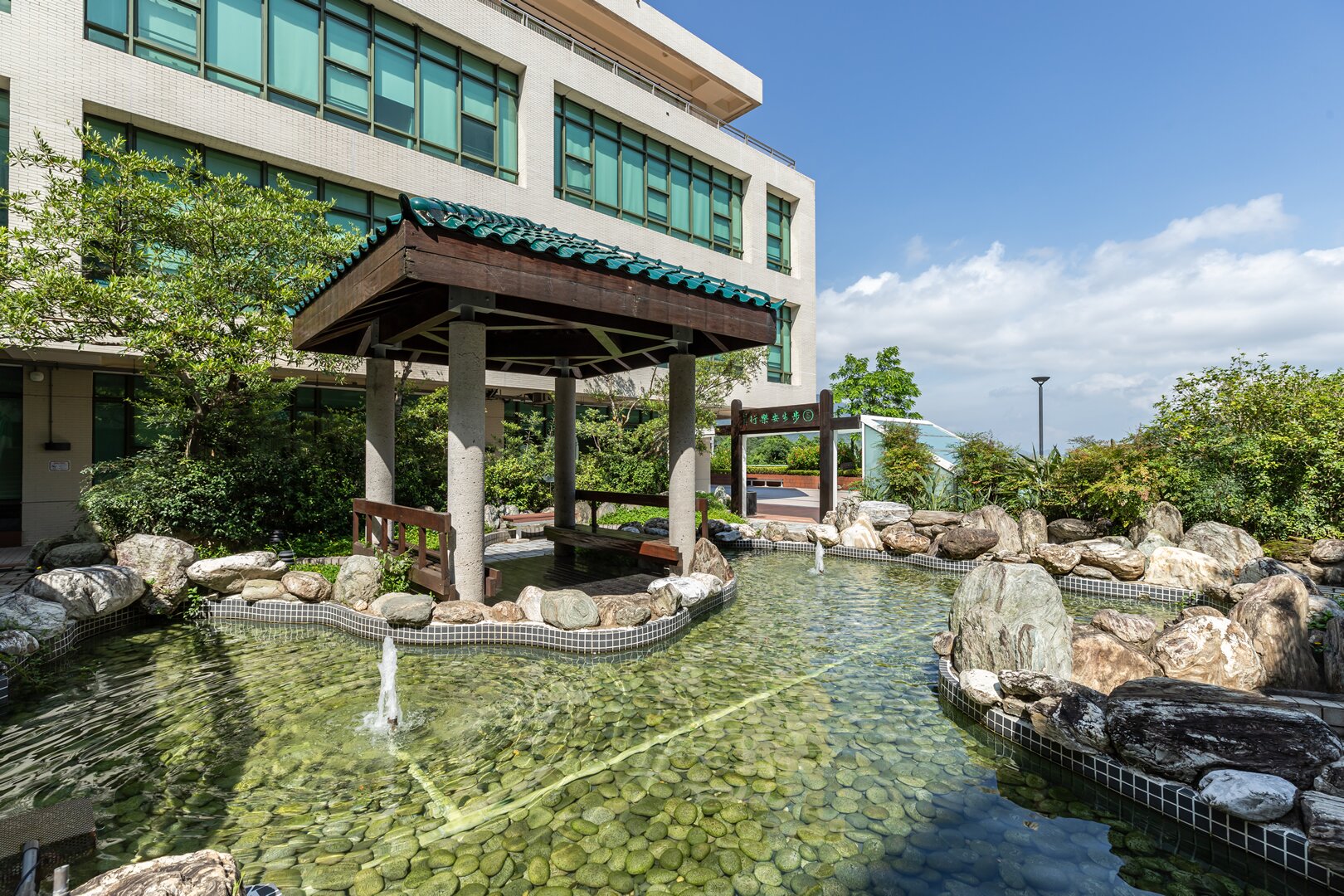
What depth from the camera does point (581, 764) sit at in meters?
4.16

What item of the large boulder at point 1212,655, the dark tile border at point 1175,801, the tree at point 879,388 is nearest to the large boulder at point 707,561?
the dark tile border at point 1175,801

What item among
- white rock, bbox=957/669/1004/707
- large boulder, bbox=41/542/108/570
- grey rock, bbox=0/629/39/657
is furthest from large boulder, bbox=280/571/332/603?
white rock, bbox=957/669/1004/707

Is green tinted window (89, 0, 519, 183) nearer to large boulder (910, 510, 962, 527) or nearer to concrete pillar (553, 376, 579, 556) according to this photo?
concrete pillar (553, 376, 579, 556)

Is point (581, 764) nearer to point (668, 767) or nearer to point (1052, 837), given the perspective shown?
point (668, 767)

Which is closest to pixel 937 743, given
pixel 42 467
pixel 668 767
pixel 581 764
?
pixel 668 767

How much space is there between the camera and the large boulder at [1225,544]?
948 centimetres

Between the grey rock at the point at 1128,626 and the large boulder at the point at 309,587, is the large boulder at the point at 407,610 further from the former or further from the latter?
the grey rock at the point at 1128,626

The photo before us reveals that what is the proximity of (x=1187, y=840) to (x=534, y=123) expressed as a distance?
801 inches

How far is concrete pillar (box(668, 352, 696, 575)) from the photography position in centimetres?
873

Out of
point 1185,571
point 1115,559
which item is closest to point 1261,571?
point 1185,571

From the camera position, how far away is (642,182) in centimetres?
2172

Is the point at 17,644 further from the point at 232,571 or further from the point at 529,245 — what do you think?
the point at 529,245

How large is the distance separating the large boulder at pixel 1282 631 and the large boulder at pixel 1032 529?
5.79 m

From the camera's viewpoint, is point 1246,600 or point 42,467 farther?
point 42,467
